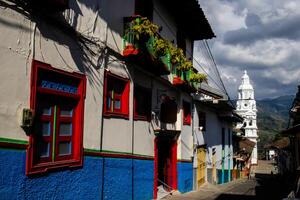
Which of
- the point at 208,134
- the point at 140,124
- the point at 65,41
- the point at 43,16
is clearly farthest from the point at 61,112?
the point at 208,134

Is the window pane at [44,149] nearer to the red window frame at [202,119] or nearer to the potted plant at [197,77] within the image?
the potted plant at [197,77]

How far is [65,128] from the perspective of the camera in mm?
8242

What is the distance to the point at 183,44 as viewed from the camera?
60.1 ft

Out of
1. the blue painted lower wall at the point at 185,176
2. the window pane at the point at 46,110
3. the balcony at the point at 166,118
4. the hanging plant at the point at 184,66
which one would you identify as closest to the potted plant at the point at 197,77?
the hanging plant at the point at 184,66

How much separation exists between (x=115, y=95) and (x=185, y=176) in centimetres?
756

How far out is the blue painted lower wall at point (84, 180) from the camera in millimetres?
6388

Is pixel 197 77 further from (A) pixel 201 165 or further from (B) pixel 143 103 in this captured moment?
(A) pixel 201 165

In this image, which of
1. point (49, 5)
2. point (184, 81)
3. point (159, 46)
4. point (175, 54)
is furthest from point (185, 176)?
point (49, 5)

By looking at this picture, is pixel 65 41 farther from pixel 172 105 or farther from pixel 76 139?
pixel 172 105

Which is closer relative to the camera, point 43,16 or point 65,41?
point 43,16

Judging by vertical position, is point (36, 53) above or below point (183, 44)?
below

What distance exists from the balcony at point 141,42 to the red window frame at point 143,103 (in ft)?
2.83

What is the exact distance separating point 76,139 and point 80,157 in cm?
38

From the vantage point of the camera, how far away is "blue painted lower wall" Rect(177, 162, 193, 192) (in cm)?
1631
